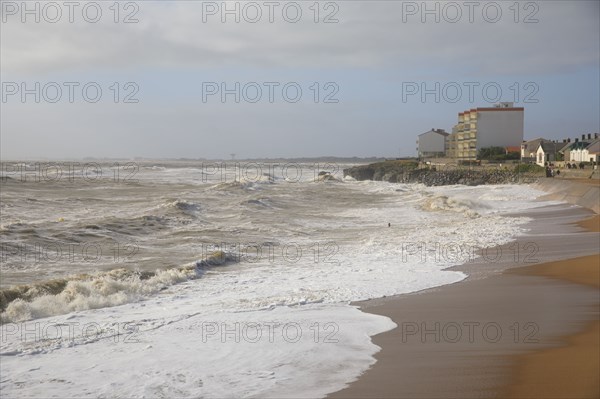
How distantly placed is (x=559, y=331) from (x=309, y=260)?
7229 mm

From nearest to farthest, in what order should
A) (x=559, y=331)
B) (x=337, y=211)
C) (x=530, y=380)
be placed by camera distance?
1. (x=530, y=380)
2. (x=559, y=331)
3. (x=337, y=211)

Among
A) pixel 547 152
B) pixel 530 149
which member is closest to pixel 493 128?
pixel 530 149

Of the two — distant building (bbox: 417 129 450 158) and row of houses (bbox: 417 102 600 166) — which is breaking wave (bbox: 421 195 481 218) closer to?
row of houses (bbox: 417 102 600 166)

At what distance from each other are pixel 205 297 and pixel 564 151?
232 feet

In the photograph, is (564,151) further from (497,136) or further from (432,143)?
(432,143)

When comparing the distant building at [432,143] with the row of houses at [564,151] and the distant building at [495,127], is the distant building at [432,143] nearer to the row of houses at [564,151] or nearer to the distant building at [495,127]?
the distant building at [495,127]

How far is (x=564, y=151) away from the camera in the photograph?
7269 centimetres

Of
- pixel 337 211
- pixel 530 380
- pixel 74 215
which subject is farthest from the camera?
pixel 337 211

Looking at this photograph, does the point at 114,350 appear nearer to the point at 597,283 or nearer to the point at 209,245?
the point at 597,283

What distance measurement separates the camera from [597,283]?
10422 mm

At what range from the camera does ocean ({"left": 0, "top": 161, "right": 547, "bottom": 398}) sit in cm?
623

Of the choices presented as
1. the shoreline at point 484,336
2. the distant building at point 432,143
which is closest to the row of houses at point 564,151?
the distant building at point 432,143

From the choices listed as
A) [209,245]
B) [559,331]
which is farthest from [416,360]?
[209,245]

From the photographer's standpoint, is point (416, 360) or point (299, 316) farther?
point (299, 316)
